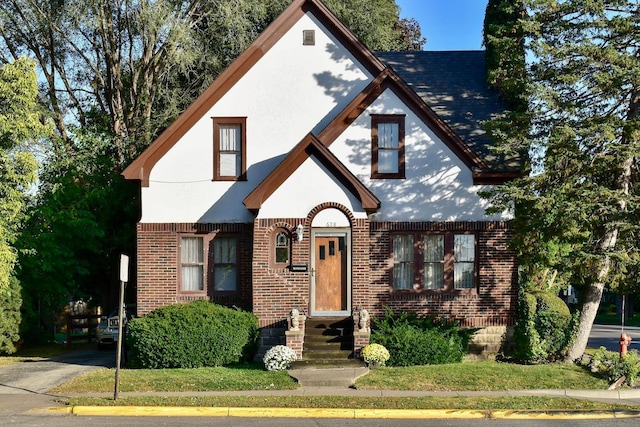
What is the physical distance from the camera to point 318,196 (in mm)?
19719

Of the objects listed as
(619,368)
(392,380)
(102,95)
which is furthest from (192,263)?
(102,95)

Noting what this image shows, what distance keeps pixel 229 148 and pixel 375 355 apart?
7.02 metres

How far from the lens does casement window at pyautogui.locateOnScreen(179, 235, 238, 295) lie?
20859 mm

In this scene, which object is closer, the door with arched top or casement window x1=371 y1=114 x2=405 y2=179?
the door with arched top

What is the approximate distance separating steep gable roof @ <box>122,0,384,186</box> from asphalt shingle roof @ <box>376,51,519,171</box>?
2873mm

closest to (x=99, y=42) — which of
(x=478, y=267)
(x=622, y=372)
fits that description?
(x=478, y=267)

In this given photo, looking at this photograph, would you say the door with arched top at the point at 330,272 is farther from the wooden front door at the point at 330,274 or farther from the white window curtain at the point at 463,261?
the white window curtain at the point at 463,261

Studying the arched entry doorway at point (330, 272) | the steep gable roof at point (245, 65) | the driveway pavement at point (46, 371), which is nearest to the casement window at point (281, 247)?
the arched entry doorway at point (330, 272)

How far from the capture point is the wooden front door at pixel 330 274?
65.8ft

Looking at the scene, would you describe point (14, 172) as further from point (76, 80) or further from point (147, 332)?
point (76, 80)

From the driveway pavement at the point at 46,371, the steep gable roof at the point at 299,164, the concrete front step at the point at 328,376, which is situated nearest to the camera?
the concrete front step at the point at 328,376

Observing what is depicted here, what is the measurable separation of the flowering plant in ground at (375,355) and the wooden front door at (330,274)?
213 centimetres

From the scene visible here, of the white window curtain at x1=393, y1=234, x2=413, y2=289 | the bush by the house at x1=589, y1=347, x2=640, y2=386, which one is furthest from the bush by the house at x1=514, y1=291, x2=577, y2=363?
the white window curtain at x1=393, y1=234, x2=413, y2=289

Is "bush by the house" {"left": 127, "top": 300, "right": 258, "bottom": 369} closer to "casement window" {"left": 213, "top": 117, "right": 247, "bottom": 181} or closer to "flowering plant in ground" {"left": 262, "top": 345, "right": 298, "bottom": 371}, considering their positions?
"flowering plant in ground" {"left": 262, "top": 345, "right": 298, "bottom": 371}
